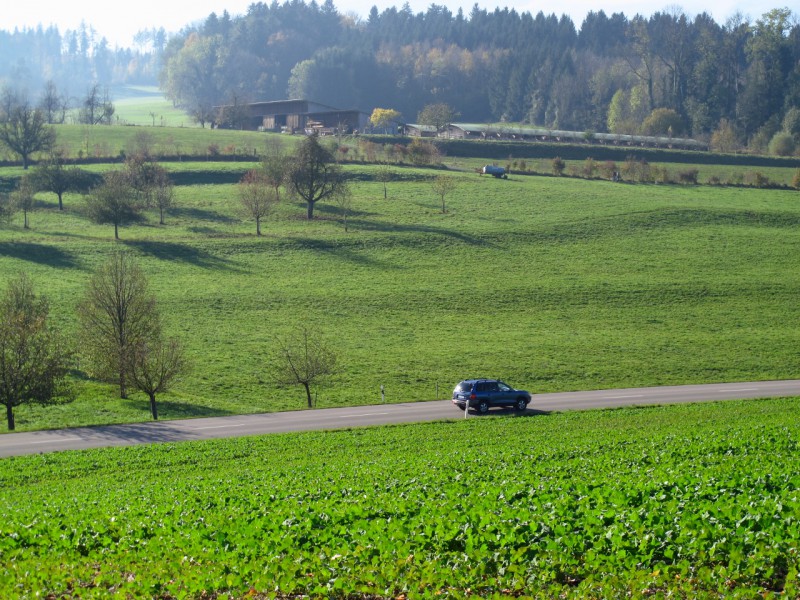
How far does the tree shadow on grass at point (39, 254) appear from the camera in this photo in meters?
69.1

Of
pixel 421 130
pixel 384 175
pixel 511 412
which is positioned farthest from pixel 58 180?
pixel 421 130

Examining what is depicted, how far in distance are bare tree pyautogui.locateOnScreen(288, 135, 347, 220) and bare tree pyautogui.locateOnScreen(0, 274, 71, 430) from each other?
159 ft

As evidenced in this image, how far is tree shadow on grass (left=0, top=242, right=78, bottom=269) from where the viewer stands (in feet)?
227

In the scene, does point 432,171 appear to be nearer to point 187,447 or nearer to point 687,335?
point 687,335

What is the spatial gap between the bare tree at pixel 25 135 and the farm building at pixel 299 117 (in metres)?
49.7

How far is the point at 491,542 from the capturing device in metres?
12.7

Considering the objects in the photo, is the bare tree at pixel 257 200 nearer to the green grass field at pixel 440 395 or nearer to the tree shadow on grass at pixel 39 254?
the green grass field at pixel 440 395

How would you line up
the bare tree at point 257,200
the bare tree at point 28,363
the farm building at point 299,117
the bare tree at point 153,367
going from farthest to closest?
the farm building at point 299,117 < the bare tree at point 257,200 < the bare tree at point 153,367 < the bare tree at point 28,363

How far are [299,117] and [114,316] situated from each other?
11504cm

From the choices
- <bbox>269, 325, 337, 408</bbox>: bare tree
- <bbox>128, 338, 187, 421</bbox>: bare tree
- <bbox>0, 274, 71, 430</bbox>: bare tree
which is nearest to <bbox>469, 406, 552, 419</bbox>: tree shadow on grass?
<bbox>269, 325, 337, 408</bbox>: bare tree

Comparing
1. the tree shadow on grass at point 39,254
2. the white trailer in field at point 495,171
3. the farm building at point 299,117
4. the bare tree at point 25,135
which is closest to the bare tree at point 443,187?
the white trailer in field at point 495,171

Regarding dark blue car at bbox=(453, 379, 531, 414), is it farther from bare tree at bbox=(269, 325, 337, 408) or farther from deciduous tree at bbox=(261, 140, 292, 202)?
deciduous tree at bbox=(261, 140, 292, 202)

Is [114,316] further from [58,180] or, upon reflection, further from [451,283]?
[58,180]

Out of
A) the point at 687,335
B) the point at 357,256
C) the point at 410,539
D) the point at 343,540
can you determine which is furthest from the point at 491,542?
the point at 357,256
